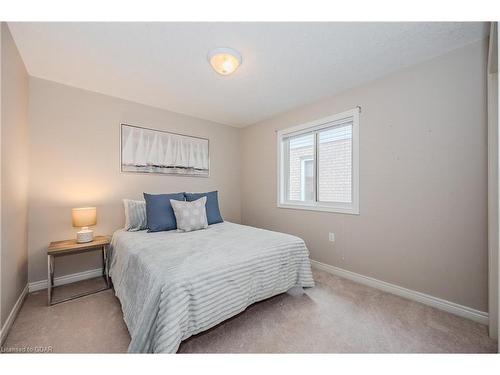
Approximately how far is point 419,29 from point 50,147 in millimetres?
3742

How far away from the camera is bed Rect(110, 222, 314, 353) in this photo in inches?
49.1

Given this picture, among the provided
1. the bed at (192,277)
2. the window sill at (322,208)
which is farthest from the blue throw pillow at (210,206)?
the window sill at (322,208)

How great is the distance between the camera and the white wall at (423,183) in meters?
1.75

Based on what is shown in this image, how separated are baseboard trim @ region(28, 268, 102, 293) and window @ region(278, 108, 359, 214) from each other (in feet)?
8.86

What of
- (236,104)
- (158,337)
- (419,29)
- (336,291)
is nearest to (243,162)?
(236,104)

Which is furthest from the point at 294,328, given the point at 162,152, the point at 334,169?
the point at 162,152

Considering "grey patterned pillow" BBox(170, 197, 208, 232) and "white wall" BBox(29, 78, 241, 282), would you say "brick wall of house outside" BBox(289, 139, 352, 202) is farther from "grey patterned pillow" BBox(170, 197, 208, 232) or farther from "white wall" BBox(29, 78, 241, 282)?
"white wall" BBox(29, 78, 241, 282)

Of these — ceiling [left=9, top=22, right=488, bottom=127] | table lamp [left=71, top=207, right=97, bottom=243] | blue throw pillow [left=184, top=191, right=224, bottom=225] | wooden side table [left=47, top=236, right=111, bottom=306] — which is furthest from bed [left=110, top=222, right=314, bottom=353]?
ceiling [left=9, top=22, right=488, bottom=127]

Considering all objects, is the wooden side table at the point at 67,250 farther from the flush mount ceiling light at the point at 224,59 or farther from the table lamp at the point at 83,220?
the flush mount ceiling light at the point at 224,59

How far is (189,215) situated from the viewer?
253 cm

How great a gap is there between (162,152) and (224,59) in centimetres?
183

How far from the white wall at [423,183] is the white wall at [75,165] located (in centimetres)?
271
